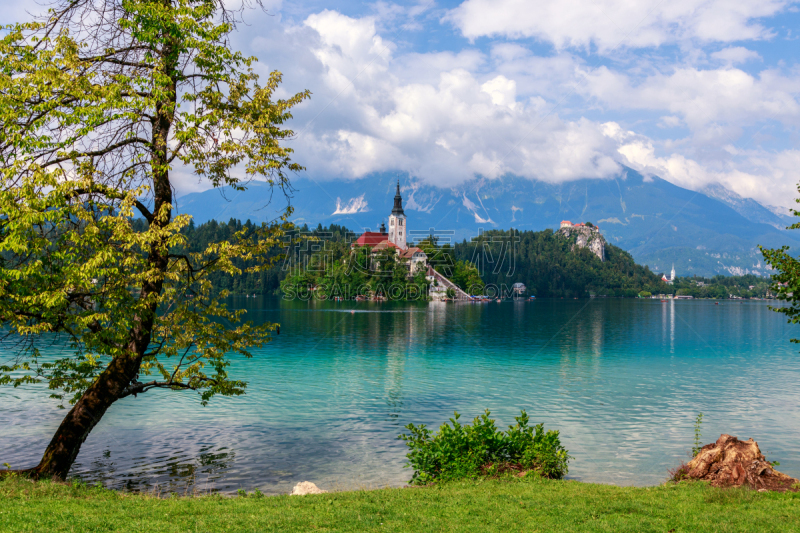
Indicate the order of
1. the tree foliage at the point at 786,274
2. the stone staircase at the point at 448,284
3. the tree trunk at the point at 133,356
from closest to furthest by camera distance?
1. the tree trunk at the point at 133,356
2. the tree foliage at the point at 786,274
3. the stone staircase at the point at 448,284

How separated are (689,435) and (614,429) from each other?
9.64 feet

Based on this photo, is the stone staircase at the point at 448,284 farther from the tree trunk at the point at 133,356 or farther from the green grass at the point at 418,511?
the green grass at the point at 418,511

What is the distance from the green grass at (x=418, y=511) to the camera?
10.4 m

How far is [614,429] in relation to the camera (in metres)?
25.5

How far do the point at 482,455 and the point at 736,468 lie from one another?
21.0 ft

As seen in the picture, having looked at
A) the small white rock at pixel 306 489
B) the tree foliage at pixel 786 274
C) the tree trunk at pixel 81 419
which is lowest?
the small white rock at pixel 306 489

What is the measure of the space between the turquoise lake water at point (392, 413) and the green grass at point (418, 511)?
523 centimetres

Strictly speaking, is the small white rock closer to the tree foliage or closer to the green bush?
the green bush

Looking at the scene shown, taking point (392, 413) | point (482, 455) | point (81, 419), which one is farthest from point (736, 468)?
point (81, 419)

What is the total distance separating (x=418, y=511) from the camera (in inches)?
464

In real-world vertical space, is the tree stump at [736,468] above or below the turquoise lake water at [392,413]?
above

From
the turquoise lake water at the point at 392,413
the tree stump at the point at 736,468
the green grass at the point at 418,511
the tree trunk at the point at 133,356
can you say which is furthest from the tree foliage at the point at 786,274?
the tree trunk at the point at 133,356

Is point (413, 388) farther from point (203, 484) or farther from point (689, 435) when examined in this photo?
point (203, 484)

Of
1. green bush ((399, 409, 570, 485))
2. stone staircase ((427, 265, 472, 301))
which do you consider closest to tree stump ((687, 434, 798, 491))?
green bush ((399, 409, 570, 485))
